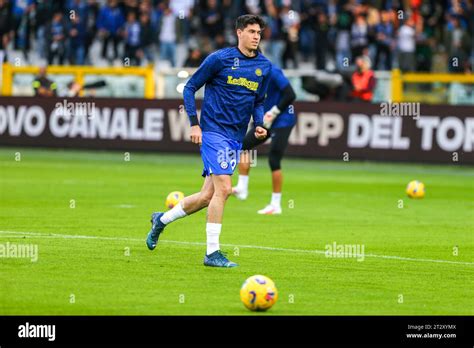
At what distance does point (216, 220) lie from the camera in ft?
44.0

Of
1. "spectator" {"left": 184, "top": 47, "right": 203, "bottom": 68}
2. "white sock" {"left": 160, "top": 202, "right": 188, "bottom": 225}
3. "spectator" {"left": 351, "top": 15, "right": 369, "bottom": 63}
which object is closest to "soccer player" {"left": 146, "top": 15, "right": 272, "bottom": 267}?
"white sock" {"left": 160, "top": 202, "right": 188, "bottom": 225}

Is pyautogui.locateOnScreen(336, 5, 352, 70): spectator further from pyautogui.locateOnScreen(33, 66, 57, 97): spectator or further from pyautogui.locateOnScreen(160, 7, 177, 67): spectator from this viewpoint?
pyautogui.locateOnScreen(33, 66, 57, 97): spectator

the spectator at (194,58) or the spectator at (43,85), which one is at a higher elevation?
the spectator at (194,58)

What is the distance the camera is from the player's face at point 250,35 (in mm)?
13344

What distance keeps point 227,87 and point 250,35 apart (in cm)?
72

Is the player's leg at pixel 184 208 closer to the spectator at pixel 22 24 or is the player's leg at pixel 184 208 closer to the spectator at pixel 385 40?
the spectator at pixel 385 40

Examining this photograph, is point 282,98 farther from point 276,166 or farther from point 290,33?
point 290,33

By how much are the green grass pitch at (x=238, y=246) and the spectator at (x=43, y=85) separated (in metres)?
7.02

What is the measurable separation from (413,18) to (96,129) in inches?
393

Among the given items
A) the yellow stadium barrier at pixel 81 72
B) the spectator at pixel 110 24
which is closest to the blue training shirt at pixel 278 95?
the yellow stadium barrier at pixel 81 72

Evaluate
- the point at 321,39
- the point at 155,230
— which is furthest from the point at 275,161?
the point at 321,39

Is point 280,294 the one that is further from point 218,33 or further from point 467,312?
point 218,33

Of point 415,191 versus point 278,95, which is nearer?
point 278,95

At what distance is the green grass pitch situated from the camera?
11297 millimetres
